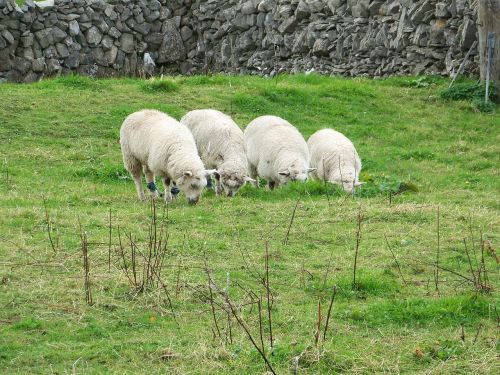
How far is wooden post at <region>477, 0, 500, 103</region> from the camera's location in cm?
1889

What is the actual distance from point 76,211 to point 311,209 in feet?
8.74

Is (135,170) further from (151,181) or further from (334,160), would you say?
(334,160)

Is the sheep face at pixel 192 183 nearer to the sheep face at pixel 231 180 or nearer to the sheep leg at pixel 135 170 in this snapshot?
the sheep face at pixel 231 180

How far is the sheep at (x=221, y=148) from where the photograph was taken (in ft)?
41.8

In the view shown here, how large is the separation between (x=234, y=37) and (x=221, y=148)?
1212 centimetres

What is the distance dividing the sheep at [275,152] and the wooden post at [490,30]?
665 cm

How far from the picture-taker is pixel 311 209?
11.0 m

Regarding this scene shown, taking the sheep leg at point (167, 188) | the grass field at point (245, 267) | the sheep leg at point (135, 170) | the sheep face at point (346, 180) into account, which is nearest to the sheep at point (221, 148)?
the grass field at point (245, 267)

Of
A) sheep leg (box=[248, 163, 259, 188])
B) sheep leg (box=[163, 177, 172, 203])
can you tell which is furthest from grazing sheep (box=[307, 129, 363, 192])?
sheep leg (box=[163, 177, 172, 203])

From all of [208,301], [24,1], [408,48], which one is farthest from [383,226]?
[24,1]

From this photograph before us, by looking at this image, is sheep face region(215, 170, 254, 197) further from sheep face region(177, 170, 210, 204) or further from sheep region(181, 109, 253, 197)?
sheep face region(177, 170, 210, 204)

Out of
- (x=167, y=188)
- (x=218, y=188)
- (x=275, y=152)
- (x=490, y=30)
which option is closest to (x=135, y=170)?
(x=167, y=188)

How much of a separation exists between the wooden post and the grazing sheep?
231 inches

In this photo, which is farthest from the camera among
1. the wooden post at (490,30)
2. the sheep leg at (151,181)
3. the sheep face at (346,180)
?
the wooden post at (490,30)
